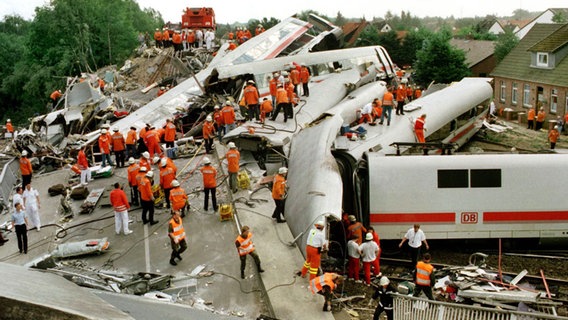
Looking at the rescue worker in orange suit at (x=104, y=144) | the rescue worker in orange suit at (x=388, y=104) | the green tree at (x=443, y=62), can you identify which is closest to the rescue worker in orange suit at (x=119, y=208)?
the rescue worker in orange suit at (x=104, y=144)

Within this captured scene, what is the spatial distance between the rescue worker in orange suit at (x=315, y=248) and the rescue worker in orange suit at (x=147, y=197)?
16.3ft

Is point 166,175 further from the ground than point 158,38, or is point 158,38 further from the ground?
point 158,38

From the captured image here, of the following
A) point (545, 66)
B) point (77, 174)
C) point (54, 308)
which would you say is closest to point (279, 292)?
point (54, 308)

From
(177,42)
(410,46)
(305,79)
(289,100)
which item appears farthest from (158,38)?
(410,46)

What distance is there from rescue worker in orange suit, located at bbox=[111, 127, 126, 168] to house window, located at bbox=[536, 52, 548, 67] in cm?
2810

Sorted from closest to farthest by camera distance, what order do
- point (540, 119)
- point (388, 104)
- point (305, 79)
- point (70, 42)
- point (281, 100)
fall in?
1. point (388, 104)
2. point (281, 100)
3. point (305, 79)
4. point (540, 119)
5. point (70, 42)

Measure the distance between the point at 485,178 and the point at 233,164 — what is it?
7039 mm

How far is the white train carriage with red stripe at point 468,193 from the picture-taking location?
1490 cm

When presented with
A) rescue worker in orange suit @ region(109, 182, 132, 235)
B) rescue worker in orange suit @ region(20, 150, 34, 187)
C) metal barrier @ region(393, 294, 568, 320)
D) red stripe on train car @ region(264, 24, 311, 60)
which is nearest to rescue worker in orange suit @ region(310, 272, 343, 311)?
metal barrier @ region(393, 294, 568, 320)

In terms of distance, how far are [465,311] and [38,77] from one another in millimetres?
47375

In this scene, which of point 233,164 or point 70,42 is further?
point 70,42

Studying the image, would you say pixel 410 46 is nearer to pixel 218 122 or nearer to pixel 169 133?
pixel 218 122

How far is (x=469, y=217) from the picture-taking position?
49.5 ft

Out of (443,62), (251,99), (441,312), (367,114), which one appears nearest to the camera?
(441,312)
